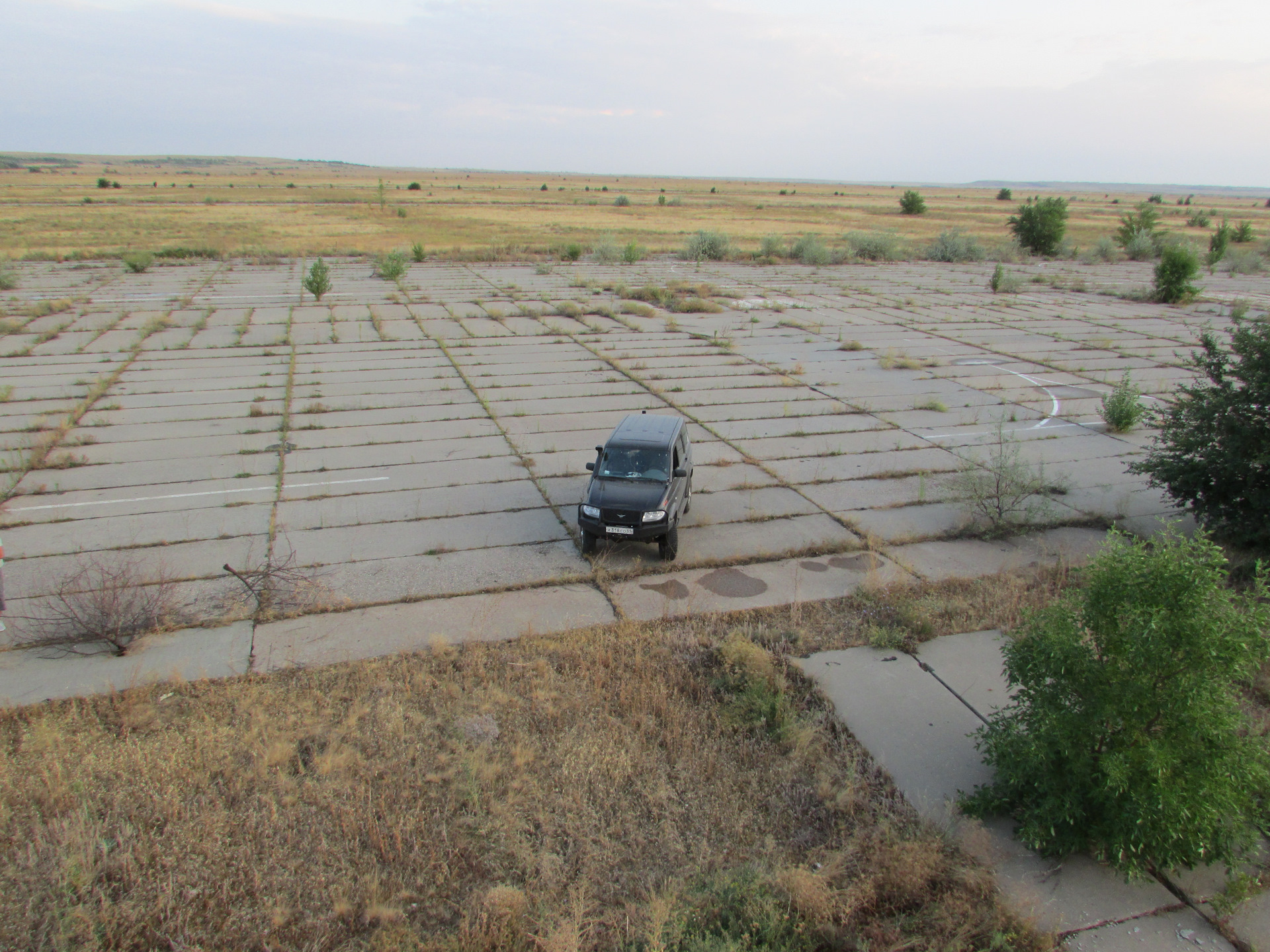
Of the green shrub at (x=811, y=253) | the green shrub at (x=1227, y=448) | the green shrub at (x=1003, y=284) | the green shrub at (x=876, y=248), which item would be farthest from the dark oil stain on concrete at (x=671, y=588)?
the green shrub at (x=876, y=248)

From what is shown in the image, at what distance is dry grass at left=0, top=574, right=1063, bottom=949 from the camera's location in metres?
5.44

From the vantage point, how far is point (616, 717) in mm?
7652

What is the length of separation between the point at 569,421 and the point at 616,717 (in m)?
10.2

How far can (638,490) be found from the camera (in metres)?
10.7

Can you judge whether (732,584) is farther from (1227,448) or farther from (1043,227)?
(1043,227)

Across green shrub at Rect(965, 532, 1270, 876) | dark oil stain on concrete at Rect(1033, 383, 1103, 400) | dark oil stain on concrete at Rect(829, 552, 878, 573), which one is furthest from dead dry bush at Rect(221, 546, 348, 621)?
dark oil stain on concrete at Rect(1033, 383, 1103, 400)

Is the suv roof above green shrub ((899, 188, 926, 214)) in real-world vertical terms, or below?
below

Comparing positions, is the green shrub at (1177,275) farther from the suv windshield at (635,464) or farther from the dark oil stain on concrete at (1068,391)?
the suv windshield at (635,464)

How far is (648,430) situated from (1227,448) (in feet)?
26.6

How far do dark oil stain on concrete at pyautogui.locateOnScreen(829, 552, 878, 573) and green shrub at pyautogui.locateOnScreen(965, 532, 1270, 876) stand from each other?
4.63 meters

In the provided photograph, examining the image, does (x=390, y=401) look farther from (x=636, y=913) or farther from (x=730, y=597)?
(x=636, y=913)

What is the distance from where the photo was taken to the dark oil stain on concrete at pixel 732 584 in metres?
10.1

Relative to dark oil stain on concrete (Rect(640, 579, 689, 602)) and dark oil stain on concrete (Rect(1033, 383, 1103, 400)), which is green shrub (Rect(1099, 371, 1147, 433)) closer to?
dark oil stain on concrete (Rect(1033, 383, 1103, 400))

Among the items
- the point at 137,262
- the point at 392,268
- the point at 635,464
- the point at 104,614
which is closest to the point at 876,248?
the point at 392,268
